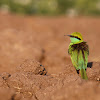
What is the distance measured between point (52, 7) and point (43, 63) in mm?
16333

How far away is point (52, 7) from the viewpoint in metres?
25.2

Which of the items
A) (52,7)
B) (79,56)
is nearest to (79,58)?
(79,56)

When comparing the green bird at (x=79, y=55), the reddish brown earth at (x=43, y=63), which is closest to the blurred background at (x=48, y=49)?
the reddish brown earth at (x=43, y=63)

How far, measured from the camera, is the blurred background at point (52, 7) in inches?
951

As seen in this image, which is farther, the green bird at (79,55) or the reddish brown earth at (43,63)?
the green bird at (79,55)

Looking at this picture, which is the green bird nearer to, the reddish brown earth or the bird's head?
the bird's head

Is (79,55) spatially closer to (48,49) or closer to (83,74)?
(83,74)

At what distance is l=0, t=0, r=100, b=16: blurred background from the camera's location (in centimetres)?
2416

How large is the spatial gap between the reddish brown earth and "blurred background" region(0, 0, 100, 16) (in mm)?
5337

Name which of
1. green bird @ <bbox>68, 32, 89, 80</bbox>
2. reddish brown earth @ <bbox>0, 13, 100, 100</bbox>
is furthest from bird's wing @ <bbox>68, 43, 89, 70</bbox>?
reddish brown earth @ <bbox>0, 13, 100, 100</bbox>

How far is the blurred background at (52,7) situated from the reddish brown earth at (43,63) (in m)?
5.34

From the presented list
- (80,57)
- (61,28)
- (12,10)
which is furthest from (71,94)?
(12,10)

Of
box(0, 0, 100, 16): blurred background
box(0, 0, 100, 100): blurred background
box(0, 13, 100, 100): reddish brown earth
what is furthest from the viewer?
box(0, 0, 100, 16): blurred background

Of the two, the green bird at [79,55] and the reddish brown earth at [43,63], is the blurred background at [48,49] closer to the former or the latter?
the reddish brown earth at [43,63]
